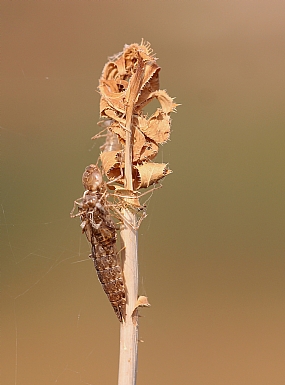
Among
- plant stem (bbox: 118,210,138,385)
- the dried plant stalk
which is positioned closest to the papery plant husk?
the dried plant stalk

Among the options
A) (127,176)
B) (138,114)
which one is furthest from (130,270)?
(138,114)

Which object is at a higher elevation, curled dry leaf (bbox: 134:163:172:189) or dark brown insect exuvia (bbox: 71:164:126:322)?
curled dry leaf (bbox: 134:163:172:189)

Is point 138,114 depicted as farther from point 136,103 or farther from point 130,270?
point 130,270

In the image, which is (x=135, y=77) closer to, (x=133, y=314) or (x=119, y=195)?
(x=119, y=195)

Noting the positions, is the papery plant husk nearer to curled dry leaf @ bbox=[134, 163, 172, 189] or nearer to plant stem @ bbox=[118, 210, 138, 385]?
curled dry leaf @ bbox=[134, 163, 172, 189]

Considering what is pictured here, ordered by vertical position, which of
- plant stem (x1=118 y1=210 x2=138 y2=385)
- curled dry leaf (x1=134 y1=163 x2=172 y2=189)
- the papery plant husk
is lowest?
plant stem (x1=118 y1=210 x2=138 y2=385)

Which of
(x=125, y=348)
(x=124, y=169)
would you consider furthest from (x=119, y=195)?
(x=125, y=348)

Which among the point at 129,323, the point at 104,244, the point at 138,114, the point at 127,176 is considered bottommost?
the point at 129,323
